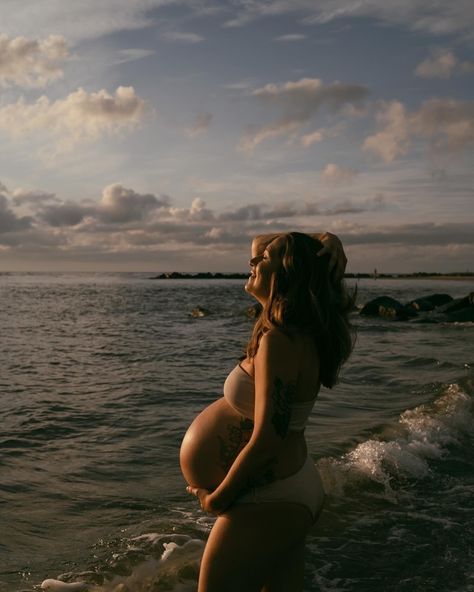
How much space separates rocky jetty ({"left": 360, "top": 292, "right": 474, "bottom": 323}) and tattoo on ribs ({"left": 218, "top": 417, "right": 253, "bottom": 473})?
3218 centimetres

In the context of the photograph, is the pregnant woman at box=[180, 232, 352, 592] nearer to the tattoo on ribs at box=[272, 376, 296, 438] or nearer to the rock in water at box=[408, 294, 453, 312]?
the tattoo on ribs at box=[272, 376, 296, 438]

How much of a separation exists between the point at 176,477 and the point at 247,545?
17.0 ft

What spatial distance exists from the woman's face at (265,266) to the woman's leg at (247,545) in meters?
1.00

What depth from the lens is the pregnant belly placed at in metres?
2.86

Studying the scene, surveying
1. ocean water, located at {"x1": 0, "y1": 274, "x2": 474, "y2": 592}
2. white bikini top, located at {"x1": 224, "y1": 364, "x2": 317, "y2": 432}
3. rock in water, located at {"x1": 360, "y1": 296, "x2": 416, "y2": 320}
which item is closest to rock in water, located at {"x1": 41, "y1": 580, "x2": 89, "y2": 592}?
ocean water, located at {"x1": 0, "y1": 274, "x2": 474, "y2": 592}

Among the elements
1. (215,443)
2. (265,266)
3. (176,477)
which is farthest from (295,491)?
(176,477)

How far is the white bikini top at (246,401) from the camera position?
2.72 m

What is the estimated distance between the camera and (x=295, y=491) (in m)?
2.79

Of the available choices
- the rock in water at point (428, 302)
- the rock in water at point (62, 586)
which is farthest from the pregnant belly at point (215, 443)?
the rock in water at point (428, 302)

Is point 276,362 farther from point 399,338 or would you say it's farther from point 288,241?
point 399,338

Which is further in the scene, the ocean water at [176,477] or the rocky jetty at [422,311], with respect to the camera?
the rocky jetty at [422,311]

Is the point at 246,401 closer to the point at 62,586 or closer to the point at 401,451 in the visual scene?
the point at 62,586

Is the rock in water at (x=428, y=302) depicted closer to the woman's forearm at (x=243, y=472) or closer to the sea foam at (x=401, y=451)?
the sea foam at (x=401, y=451)

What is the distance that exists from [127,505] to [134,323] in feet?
84.1
